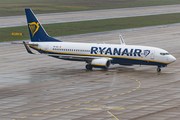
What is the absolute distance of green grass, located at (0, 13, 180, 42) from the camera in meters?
117

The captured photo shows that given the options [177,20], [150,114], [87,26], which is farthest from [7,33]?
[150,114]

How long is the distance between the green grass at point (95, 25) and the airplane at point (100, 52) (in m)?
38.1

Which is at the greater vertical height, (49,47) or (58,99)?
(49,47)

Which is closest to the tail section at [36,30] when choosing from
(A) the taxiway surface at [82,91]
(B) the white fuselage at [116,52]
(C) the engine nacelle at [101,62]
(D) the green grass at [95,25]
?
(B) the white fuselage at [116,52]

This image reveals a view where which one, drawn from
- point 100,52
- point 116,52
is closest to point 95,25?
point 100,52

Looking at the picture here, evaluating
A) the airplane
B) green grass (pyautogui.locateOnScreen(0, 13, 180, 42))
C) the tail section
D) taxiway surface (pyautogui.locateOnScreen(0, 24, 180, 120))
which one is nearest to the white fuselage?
the airplane

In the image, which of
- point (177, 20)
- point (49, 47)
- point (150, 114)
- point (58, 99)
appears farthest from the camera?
point (177, 20)

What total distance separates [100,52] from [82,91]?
16.1 metres

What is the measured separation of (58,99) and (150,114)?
12.0m

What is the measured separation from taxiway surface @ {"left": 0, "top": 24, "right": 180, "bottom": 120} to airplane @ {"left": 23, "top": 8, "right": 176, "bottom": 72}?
5.75 ft

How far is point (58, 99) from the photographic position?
143ft

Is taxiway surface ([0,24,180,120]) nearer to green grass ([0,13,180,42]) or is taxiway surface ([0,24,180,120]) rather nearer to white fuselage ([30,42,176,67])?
white fuselage ([30,42,176,67])

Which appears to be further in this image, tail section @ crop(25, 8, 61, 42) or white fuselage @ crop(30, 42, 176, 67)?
tail section @ crop(25, 8, 61, 42)

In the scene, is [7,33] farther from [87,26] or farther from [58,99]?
[58,99]
